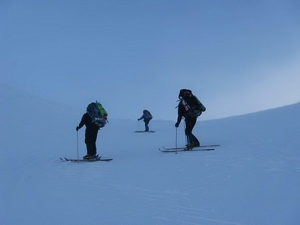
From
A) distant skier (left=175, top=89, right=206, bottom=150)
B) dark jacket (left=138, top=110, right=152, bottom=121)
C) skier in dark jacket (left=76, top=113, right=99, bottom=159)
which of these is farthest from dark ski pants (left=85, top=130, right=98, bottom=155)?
dark jacket (left=138, top=110, right=152, bottom=121)

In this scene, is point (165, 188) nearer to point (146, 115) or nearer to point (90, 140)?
point (90, 140)

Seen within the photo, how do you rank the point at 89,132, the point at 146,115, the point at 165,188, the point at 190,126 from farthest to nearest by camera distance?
the point at 146,115, the point at 190,126, the point at 89,132, the point at 165,188

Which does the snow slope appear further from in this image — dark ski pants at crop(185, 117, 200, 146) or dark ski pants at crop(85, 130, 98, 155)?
dark ski pants at crop(185, 117, 200, 146)

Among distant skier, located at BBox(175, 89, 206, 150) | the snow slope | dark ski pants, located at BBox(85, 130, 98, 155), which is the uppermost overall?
distant skier, located at BBox(175, 89, 206, 150)

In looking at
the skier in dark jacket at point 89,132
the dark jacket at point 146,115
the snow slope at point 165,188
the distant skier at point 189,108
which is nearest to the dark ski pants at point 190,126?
the distant skier at point 189,108

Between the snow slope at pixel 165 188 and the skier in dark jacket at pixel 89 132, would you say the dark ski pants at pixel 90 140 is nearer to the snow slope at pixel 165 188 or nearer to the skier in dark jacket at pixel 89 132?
the skier in dark jacket at pixel 89 132

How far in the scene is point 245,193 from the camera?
5176 millimetres

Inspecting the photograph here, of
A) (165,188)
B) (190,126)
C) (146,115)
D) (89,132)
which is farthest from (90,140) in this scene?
(146,115)

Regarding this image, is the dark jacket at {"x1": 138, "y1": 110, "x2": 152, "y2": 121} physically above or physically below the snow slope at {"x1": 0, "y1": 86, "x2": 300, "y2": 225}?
above

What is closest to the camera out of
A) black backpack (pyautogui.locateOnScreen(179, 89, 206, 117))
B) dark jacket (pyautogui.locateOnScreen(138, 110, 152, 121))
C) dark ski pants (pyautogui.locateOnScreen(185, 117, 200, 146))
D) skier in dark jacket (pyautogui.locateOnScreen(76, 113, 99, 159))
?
skier in dark jacket (pyautogui.locateOnScreen(76, 113, 99, 159))

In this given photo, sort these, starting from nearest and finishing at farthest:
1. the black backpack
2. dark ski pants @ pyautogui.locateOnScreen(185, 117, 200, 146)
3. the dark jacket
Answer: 1. the black backpack
2. dark ski pants @ pyautogui.locateOnScreen(185, 117, 200, 146)
3. the dark jacket

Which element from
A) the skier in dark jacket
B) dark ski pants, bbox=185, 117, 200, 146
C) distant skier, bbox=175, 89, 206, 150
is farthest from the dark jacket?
the skier in dark jacket

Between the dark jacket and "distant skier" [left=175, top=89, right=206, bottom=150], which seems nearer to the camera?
"distant skier" [left=175, top=89, right=206, bottom=150]

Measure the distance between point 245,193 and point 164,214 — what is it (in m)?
1.52
